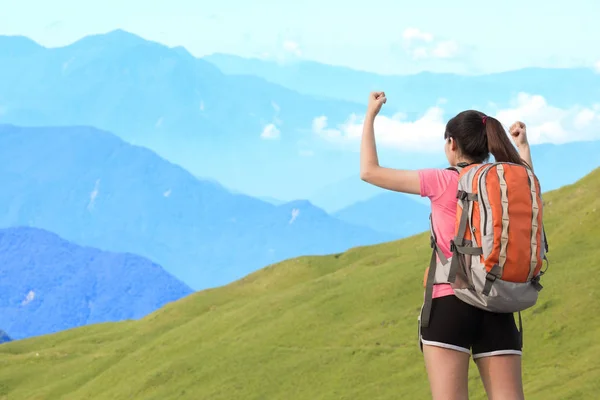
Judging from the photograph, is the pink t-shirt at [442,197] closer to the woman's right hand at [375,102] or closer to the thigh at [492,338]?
the thigh at [492,338]

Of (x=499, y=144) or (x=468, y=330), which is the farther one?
(x=499, y=144)

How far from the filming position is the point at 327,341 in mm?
43094

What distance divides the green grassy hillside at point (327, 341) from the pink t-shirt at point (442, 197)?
1714 cm

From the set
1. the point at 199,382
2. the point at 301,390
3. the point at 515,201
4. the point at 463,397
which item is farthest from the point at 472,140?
the point at 199,382

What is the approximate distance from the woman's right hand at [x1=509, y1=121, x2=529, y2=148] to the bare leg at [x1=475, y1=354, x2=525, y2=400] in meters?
2.27

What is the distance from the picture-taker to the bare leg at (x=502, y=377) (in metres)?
8.21

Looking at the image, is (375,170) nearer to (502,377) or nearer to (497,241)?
(497,241)

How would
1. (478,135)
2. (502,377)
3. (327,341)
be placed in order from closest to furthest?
(502,377) → (478,135) → (327,341)

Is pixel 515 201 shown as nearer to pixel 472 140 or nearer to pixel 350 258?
pixel 472 140

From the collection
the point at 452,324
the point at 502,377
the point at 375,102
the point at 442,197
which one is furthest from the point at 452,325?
the point at 375,102

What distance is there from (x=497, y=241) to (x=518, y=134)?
1.89m

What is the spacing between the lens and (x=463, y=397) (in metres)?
8.23

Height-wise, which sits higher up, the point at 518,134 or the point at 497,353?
the point at 518,134

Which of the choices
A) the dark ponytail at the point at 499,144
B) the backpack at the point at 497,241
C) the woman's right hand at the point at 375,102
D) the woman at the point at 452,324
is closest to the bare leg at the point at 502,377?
the woman at the point at 452,324
